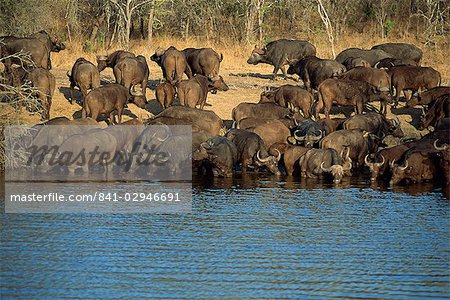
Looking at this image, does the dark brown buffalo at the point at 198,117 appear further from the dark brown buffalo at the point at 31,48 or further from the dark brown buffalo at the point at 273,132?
the dark brown buffalo at the point at 31,48

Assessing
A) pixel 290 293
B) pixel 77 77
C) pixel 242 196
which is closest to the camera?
pixel 290 293

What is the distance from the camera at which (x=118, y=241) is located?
504 inches

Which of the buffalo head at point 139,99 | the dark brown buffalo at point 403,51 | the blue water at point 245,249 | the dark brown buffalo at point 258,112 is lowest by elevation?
the blue water at point 245,249

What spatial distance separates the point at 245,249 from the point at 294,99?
35.7ft

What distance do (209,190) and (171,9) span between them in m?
25.9

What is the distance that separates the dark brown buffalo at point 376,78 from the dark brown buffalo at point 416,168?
5.73 m

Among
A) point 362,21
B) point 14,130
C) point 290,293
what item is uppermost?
point 362,21

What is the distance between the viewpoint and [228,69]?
31.3 meters

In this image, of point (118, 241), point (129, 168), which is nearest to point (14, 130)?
point (129, 168)

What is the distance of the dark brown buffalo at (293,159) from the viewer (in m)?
18.7

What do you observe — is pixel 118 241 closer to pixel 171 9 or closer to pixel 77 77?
pixel 77 77

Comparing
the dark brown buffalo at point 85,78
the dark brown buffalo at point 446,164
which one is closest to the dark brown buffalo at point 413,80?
the dark brown buffalo at point 446,164

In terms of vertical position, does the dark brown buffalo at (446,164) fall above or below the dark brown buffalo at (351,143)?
below

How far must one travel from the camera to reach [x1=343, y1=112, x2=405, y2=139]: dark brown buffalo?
2066cm
